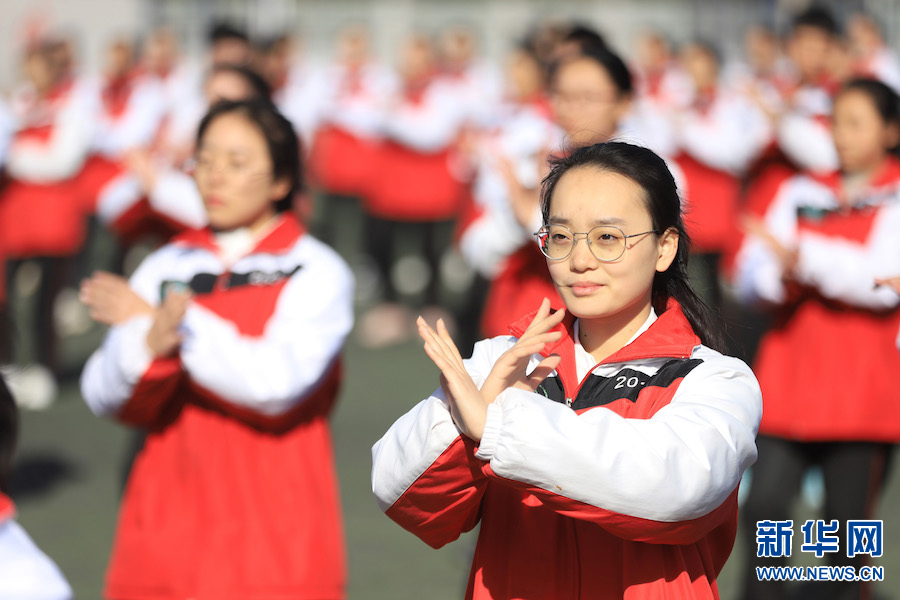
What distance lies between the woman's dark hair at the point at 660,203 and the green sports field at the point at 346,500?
235 cm

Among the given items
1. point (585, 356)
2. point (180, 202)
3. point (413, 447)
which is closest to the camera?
point (413, 447)

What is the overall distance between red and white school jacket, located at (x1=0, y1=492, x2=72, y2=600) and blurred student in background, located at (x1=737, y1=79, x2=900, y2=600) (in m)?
2.49

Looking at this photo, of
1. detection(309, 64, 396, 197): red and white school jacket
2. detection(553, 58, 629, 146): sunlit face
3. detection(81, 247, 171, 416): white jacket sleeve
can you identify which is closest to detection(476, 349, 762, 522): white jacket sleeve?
detection(81, 247, 171, 416): white jacket sleeve

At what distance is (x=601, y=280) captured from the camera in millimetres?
2209

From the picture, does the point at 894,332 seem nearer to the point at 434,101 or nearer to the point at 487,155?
the point at 487,155

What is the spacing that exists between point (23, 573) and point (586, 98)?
263 centimetres

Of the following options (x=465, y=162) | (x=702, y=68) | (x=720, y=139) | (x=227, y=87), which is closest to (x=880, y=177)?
(x=227, y=87)

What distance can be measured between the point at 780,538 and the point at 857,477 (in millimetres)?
463

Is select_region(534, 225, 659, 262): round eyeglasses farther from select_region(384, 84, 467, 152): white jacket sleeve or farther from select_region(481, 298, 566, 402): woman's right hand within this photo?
select_region(384, 84, 467, 152): white jacket sleeve

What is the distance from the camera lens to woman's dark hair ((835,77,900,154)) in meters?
3.90

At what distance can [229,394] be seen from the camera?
10.2 feet

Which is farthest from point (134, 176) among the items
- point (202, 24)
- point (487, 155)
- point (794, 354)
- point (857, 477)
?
point (202, 24)

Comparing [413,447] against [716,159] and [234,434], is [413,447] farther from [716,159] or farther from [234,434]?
[716,159]

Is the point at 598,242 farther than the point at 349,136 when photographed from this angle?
No
